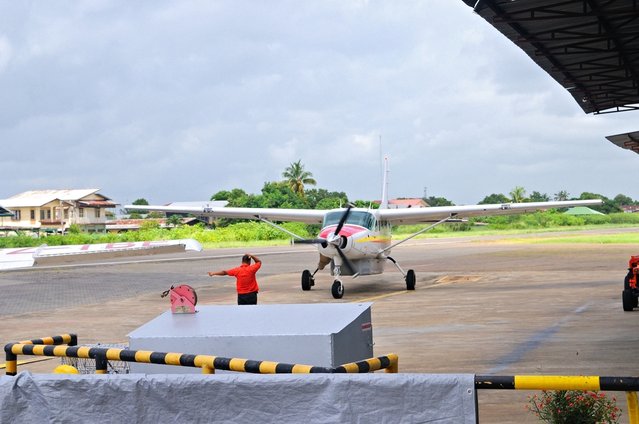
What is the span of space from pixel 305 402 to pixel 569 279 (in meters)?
24.3

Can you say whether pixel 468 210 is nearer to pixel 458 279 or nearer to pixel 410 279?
pixel 458 279

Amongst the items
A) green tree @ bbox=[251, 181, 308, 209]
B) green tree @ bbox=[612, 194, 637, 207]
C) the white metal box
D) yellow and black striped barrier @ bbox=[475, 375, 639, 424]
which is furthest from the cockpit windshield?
green tree @ bbox=[612, 194, 637, 207]

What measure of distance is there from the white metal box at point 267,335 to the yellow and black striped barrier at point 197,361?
45 centimetres

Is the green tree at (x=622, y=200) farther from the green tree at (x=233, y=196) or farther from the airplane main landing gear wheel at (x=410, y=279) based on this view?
the airplane main landing gear wheel at (x=410, y=279)

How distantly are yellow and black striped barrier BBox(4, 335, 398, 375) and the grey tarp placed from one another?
0.98 ft

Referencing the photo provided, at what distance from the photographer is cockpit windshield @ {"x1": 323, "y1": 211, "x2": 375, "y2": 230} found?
24500 millimetres

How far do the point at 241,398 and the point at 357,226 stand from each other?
20.0 m

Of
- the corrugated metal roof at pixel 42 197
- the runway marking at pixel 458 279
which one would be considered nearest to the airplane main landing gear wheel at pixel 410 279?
the runway marking at pixel 458 279

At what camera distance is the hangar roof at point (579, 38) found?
11.4 m

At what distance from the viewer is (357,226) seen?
2439 centimetres

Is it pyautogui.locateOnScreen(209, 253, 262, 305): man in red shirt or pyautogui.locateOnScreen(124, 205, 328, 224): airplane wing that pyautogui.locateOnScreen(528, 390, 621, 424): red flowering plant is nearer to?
pyautogui.locateOnScreen(209, 253, 262, 305): man in red shirt

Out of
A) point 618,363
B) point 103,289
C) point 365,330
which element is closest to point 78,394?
point 365,330

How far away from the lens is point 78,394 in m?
4.68

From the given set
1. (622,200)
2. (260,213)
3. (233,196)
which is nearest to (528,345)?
(260,213)
